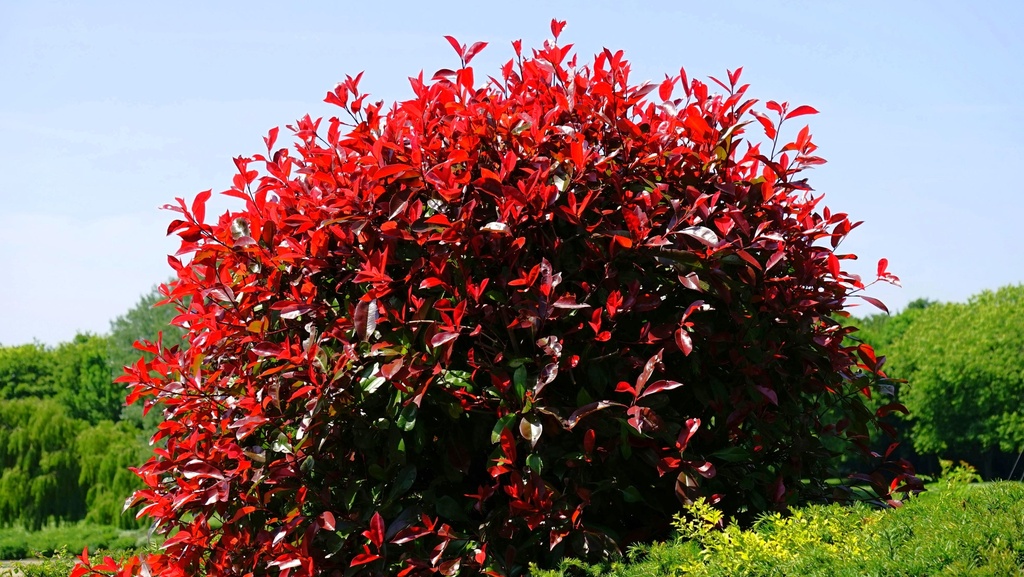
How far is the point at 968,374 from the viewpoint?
24.2 meters

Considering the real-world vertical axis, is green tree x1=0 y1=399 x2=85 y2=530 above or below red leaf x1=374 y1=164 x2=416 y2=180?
below

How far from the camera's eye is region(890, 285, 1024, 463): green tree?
78.0 feet

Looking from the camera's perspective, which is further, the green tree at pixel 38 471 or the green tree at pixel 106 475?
the green tree at pixel 38 471

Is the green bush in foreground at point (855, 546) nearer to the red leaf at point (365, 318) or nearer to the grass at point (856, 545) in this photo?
the grass at point (856, 545)

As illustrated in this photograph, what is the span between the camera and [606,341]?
11.4ft

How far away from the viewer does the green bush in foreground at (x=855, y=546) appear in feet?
8.77

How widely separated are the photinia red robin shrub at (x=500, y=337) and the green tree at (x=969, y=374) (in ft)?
73.9

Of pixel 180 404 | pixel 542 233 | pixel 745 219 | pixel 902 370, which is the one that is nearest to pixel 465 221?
pixel 542 233

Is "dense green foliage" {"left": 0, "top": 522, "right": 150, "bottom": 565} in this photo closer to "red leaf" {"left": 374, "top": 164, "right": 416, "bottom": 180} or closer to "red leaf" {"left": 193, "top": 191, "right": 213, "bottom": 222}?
"red leaf" {"left": 193, "top": 191, "right": 213, "bottom": 222}

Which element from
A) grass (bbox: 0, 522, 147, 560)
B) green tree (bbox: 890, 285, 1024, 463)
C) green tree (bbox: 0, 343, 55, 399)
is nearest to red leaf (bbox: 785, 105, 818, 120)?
grass (bbox: 0, 522, 147, 560)

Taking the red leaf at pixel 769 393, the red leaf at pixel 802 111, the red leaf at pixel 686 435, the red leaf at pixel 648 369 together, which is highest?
the red leaf at pixel 802 111

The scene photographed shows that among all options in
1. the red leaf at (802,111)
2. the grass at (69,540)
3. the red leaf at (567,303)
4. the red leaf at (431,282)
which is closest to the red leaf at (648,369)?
the red leaf at (567,303)

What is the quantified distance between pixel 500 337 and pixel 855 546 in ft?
4.78

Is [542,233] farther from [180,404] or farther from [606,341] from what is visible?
[180,404]
